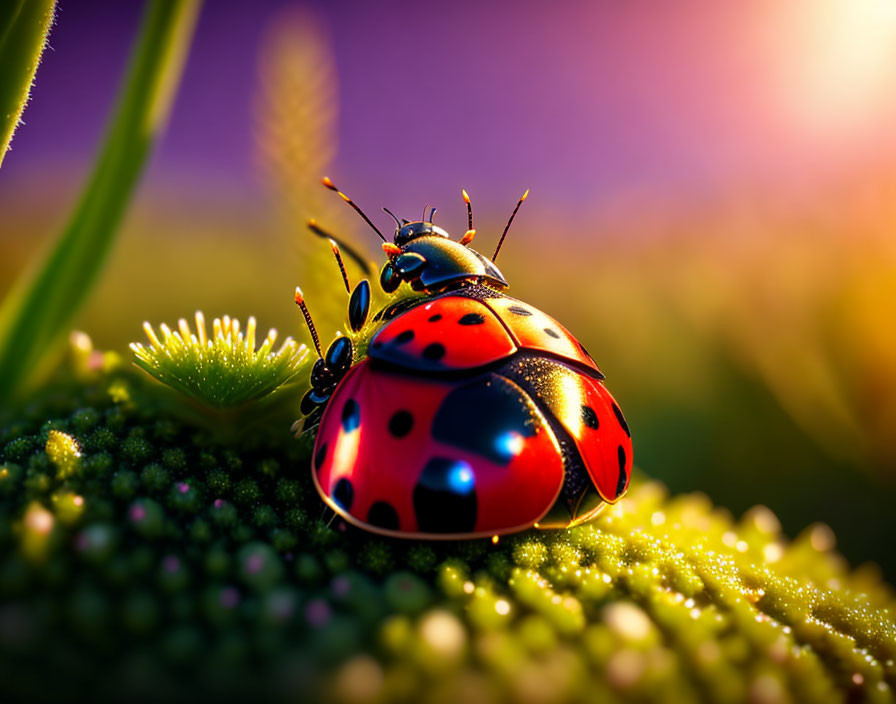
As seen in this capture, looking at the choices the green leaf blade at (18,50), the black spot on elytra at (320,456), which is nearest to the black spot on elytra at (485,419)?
the black spot on elytra at (320,456)

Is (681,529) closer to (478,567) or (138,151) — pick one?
(478,567)

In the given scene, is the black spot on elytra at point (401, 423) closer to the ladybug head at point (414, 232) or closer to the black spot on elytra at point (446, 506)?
the black spot on elytra at point (446, 506)

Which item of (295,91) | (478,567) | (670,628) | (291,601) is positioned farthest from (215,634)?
(295,91)

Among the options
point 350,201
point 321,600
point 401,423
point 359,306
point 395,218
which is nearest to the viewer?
point 321,600

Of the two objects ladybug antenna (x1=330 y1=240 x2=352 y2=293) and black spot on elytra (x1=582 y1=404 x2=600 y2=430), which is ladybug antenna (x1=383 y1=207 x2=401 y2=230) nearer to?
ladybug antenna (x1=330 y1=240 x2=352 y2=293)

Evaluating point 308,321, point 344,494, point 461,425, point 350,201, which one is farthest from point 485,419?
point 350,201

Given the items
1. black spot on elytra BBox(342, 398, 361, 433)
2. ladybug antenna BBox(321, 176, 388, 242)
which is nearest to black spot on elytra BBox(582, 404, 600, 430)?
black spot on elytra BBox(342, 398, 361, 433)

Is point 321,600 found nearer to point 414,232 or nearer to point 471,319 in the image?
point 471,319
